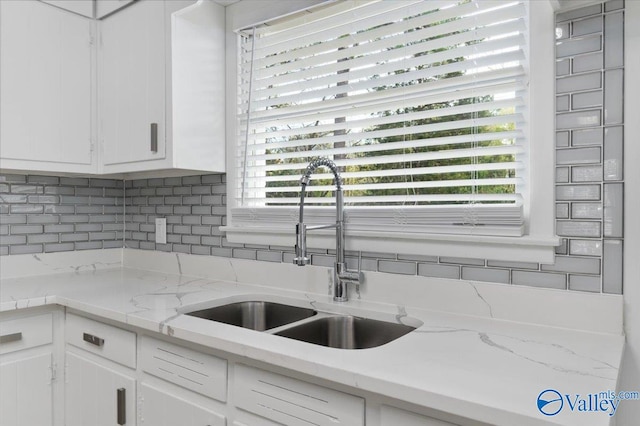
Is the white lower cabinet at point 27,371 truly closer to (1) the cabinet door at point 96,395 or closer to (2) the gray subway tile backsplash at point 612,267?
(1) the cabinet door at point 96,395

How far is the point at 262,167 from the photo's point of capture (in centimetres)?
216

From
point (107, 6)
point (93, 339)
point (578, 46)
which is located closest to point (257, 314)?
point (93, 339)

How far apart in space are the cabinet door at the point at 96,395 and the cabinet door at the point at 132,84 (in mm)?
947

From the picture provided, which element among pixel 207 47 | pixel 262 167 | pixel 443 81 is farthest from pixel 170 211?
pixel 443 81

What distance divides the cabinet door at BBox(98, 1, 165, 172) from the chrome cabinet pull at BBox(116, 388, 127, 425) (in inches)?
40.1

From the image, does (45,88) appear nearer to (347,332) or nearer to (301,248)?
(301,248)

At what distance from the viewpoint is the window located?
4.98 ft

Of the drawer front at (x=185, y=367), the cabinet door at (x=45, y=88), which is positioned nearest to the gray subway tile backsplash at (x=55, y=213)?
the cabinet door at (x=45, y=88)

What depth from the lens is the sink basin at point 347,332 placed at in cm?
156

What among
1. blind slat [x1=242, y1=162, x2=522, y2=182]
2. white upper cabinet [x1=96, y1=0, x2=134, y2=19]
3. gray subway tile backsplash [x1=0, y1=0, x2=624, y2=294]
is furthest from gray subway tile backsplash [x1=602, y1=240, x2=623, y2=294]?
white upper cabinet [x1=96, y1=0, x2=134, y2=19]

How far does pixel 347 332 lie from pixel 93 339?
103 centimetres

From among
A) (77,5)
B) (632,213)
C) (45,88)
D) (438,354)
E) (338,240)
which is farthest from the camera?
(77,5)

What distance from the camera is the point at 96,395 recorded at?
5.98ft

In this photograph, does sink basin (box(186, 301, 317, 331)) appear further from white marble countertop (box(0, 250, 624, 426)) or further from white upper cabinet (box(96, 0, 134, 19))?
white upper cabinet (box(96, 0, 134, 19))
